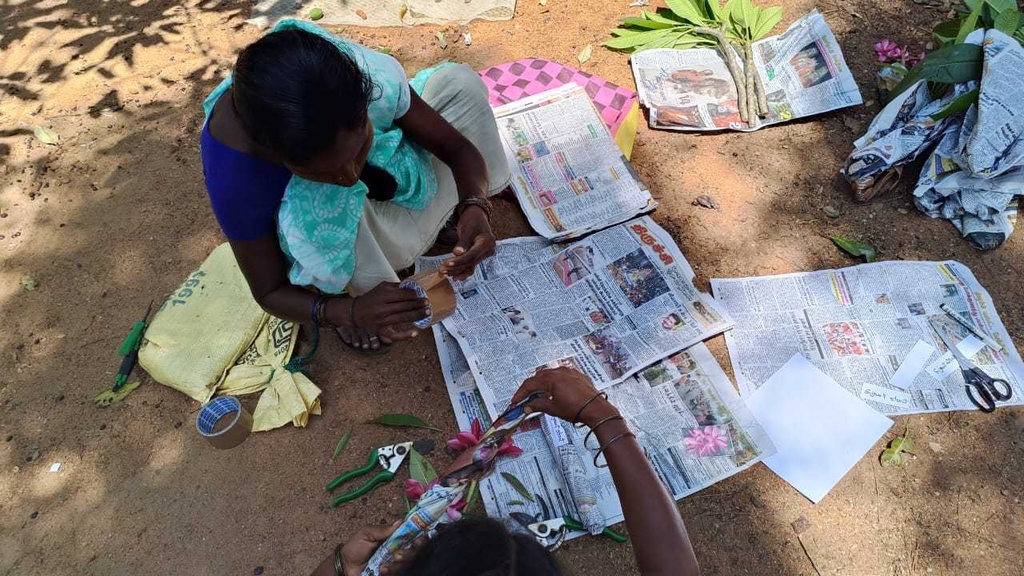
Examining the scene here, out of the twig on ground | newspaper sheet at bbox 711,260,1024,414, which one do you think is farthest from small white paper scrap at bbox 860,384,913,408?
the twig on ground

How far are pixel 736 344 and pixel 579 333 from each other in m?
0.53

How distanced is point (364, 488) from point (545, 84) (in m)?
1.87

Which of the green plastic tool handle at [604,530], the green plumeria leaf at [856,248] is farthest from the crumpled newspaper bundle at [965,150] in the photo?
the green plastic tool handle at [604,530]

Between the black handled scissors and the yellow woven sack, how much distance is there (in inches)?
82.6

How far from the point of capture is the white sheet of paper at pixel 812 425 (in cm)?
188

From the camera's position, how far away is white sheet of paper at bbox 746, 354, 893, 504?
188 centimetres

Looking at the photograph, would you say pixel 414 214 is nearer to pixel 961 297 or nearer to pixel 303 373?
pixel 303 373

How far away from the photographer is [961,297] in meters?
2.17

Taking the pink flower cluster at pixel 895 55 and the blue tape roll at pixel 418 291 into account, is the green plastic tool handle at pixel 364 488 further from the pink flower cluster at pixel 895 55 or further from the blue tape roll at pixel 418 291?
the pink flower cluster at pixel 895 55

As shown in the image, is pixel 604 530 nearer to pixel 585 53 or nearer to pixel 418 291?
pixel 418 291

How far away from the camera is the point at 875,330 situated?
212 centimetres

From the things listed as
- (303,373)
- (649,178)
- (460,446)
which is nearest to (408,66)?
(649,178)

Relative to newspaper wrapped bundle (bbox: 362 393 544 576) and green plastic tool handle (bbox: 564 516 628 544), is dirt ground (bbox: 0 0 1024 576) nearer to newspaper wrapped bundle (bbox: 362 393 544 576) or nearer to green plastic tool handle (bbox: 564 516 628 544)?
green plastic tool handle (bbox: 564 516 628 544)

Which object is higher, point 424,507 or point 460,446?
point 424,507
